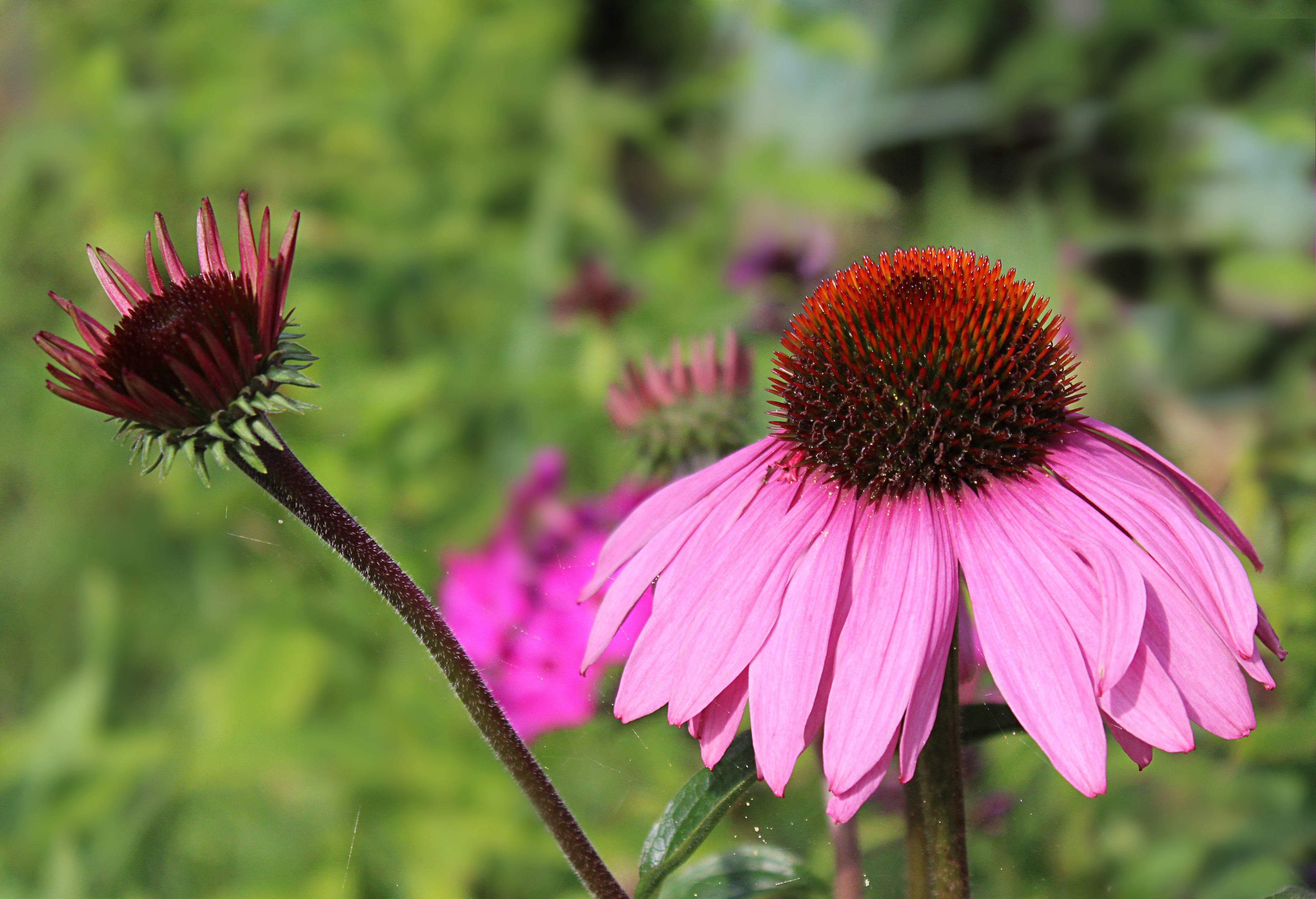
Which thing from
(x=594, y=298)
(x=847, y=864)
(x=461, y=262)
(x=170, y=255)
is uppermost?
(x=461, y=262)

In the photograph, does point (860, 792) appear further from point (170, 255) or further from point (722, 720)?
point (170, 255)

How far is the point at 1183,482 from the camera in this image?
0.30 meters

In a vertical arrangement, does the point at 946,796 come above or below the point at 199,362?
below

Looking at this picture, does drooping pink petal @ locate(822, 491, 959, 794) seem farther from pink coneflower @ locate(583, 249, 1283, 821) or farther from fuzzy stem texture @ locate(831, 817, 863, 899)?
fuzzy stem texture @ locate(831, 817, 863, 899)

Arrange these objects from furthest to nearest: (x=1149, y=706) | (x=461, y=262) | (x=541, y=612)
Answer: (x=461, y=262) → (x=541, y=612) → (x=1149, y=706)

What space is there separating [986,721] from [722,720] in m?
0.08

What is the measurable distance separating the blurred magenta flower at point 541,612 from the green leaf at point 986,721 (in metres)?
0.11

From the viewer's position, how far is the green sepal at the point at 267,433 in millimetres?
251

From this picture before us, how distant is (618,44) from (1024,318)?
61.9 inches

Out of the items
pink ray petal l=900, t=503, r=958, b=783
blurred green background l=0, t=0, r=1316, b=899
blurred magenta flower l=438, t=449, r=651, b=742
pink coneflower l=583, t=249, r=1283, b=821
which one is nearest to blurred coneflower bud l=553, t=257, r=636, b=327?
blurred green background l=0, t=0, r=1316, b=899

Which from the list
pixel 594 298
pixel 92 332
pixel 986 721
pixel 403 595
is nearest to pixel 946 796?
pixel 986 721

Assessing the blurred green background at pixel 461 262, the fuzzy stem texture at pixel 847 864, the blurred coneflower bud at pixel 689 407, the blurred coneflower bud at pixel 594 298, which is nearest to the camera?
the fuzzy stem texture at pixel 847 864

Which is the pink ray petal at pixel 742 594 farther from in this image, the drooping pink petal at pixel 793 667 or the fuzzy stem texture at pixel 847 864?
the fuzzy stem texture at pixel 847 864

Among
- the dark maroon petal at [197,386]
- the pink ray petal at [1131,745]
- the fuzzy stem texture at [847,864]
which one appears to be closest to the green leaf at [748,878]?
the fuzzy stem texture at [847,864]
